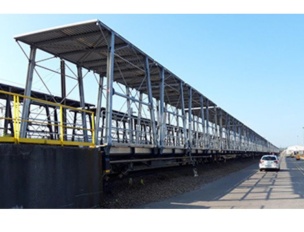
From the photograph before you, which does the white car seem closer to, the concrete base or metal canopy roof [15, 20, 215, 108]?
metal canopy roof [15, 20, 215, 108]

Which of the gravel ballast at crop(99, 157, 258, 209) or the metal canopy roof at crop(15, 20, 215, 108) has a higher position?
the metal canopy roof at crop(15, 20, 215, 108)

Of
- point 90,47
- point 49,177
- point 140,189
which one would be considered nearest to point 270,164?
point 140,189

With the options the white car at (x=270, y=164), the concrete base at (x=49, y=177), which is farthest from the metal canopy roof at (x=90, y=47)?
the white car at (x=270, y=164)

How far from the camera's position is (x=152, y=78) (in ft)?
57.4

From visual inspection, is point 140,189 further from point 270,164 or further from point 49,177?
point 270,164

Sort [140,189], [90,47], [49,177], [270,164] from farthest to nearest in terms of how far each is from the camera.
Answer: [270,164] < [140,189] < [90,47] < [49,177]

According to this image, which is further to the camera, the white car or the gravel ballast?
the white car

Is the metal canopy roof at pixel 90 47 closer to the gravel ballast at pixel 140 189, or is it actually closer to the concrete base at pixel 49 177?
the gravel ballast at pixel 140 189

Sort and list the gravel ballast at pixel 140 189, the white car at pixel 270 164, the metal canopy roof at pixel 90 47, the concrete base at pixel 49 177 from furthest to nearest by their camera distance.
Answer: the white car at pixel 270 164
the metal canopy roof at pixel 90 47
the gravel ballast at pixel 140 189
the concrete base at pixel 49 177

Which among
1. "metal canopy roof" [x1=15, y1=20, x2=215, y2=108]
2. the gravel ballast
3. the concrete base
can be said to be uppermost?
"metal canopy roof" [x1=15, y1=20, x2=215, y2=108]

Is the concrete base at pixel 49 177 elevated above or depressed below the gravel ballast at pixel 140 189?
above

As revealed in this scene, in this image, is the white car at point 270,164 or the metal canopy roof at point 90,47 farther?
the white car at point 270,164

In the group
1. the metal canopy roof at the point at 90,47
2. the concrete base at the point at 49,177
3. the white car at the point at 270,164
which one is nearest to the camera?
the concrete base at the point at 49,177

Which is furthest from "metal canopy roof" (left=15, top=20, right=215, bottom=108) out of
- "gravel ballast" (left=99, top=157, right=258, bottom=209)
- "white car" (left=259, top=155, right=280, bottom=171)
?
"white car" (left=259, top=155, right=280, bottom=171)
